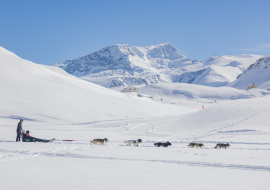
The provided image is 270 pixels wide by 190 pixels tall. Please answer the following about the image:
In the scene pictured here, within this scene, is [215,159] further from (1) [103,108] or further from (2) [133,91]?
(2) [133,91]

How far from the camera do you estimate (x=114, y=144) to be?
16250 millimetres

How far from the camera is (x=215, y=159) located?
10664mm

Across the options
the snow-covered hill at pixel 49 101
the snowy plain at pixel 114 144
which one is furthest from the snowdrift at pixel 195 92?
the snowy plain at pixel 114 144

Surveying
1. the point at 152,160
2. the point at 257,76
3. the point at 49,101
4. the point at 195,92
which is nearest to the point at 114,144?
the point at 152,160

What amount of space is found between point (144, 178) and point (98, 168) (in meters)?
2.06

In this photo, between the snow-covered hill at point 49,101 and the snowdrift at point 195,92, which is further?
the snowdrift at point 195,92

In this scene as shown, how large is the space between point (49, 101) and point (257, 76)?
459ft

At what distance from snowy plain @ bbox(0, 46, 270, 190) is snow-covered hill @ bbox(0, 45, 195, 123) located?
0.46ft

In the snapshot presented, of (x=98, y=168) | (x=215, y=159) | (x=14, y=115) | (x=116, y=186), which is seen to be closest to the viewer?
(x=116, y=186)

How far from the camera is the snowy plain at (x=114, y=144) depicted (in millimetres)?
7309

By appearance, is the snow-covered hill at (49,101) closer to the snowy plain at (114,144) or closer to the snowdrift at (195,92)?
the snowy plain at (114,144)

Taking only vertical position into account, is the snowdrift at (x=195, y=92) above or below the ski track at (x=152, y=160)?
above

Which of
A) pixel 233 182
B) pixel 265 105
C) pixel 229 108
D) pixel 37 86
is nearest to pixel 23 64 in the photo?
pixel 37 86

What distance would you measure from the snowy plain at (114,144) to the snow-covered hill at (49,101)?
14 cm
